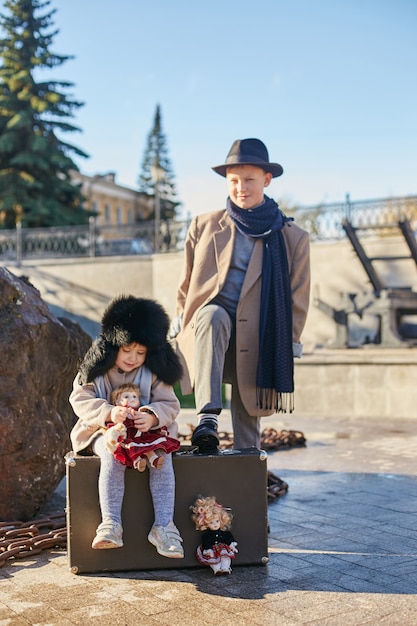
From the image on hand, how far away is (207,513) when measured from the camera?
12.6 feet

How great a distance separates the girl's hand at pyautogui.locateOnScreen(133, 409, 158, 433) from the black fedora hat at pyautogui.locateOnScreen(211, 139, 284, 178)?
68.1 inches

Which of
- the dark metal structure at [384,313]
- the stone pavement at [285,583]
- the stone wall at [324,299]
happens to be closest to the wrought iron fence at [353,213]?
the stone wall at [324,299]

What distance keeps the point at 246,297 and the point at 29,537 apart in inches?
68.1

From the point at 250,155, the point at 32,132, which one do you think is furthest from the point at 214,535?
the point at 32,132

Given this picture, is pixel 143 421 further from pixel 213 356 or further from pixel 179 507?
pixel 213 356

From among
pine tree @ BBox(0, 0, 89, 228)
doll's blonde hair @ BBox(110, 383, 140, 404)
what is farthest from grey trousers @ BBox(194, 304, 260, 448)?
pine tree @ BBox(0, 0, 89, 228)

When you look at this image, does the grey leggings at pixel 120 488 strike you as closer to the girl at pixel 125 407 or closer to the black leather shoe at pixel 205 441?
the girl at pixel 125 407

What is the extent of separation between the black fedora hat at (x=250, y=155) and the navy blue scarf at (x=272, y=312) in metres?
0.26

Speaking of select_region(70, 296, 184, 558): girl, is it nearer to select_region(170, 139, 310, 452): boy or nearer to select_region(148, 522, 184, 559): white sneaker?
select_region(148, 522, 184, 559): white sneaker

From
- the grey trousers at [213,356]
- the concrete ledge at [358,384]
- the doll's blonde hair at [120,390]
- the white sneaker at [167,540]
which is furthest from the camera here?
the concrete ledge at [358,384]

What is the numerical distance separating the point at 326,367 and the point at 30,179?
28.2m

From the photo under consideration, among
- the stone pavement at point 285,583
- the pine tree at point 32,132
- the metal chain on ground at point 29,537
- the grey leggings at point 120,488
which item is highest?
the pine tree at point 32,132

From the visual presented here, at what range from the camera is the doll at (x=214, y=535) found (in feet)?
12.4

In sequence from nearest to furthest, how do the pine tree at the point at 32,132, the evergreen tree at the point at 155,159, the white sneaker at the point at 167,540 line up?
the white sneaker at the point at 167,540 < the pine tree at the point at 32,132 < the evergreen tree at the point at 155,159
